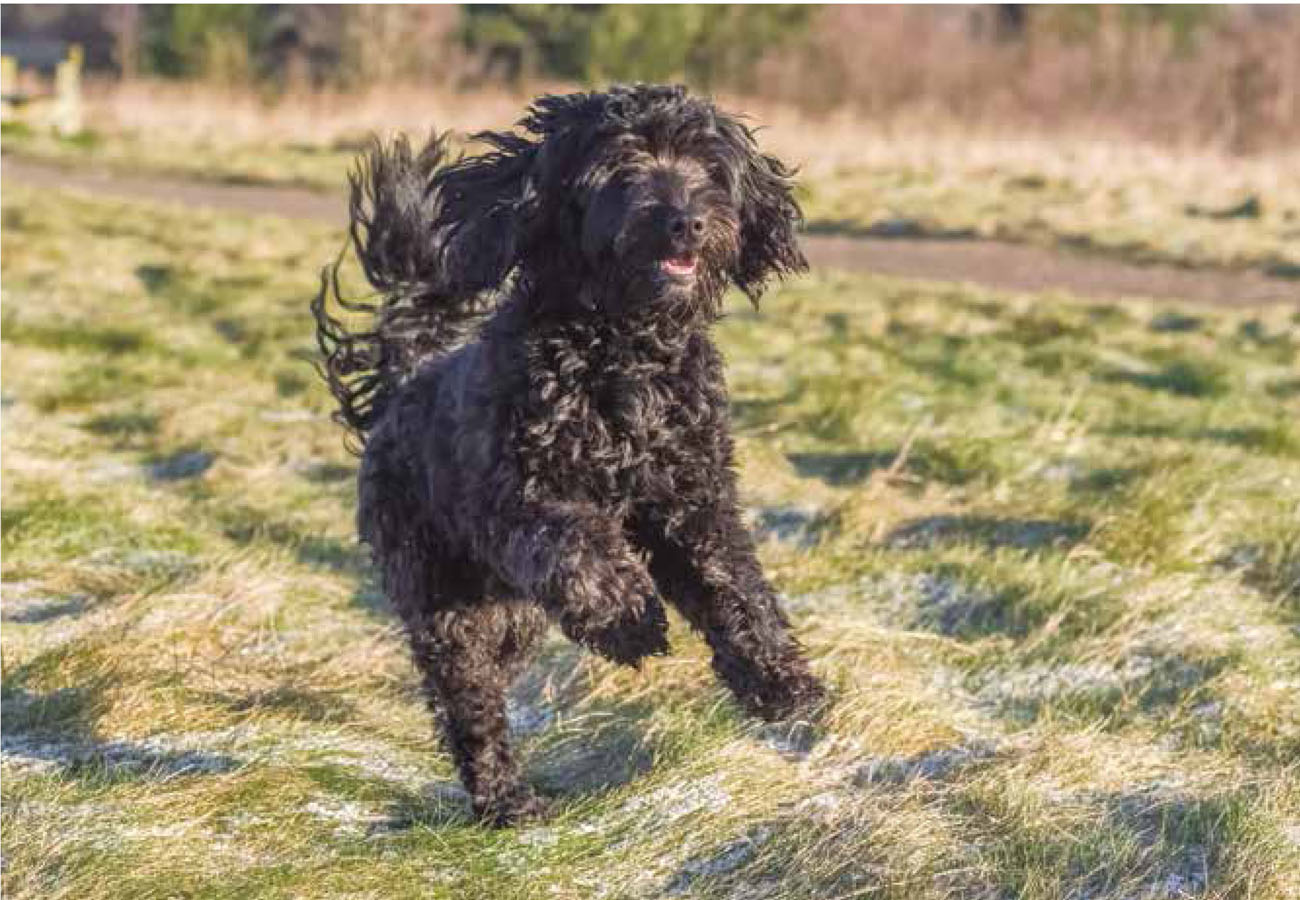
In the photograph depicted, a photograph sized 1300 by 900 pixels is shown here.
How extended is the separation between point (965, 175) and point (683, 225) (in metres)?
18.0

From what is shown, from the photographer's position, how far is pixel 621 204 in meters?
3.51

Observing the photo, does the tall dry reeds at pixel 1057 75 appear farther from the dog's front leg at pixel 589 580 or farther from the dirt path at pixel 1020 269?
the dog's front leg at pixel 589 580

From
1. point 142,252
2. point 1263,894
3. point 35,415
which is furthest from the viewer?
point 142,252

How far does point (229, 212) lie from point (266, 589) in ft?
44.1

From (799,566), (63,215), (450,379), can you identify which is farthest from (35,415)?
(63,215)

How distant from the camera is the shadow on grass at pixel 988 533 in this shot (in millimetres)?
5871

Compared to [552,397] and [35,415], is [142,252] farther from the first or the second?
[552,397]

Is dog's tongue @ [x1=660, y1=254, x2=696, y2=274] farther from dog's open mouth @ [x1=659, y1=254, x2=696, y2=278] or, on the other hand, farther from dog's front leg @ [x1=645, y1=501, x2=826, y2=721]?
dog's front leg @ [x1=645, y1=501, x2=826, y2=721]

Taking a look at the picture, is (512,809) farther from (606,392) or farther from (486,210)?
(486,210)

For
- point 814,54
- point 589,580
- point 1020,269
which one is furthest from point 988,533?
point 814,54

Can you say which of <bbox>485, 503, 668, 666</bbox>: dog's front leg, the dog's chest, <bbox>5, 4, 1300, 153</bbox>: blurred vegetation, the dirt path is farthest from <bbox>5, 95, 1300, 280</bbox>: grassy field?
<bbox>485, 503, 668, 666</bbox>: dog's front leg

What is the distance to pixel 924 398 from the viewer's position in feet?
27.2

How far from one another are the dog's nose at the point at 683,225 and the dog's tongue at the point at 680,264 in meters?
0.06

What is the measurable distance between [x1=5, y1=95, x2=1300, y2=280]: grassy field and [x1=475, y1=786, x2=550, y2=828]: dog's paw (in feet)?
30.3
